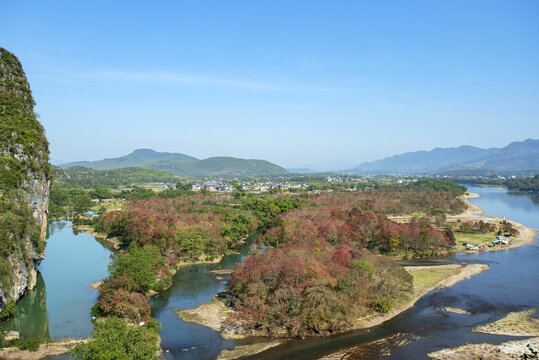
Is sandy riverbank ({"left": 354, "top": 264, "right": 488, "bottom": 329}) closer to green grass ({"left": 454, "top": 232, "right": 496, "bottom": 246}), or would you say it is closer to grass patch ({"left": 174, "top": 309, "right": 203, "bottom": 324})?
grass patch ({"left": 174, "top": 309, "right": 203, "bottom": 324})

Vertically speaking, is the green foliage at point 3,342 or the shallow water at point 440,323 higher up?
the green foliage at point 3,342

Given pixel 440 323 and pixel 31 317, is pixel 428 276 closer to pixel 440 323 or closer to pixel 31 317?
pixel 440 323

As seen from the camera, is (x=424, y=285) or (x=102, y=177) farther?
(x=102, y=177)

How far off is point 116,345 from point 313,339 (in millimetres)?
12053

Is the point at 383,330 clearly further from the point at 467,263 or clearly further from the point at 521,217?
the point at 521,217

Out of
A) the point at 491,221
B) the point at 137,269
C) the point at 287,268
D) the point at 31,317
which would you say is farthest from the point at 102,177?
the point at 287,268

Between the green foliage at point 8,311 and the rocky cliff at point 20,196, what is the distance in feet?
0.87

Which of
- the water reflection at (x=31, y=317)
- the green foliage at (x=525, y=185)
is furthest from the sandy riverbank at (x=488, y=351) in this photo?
the green foliage at (x=525, y=185)

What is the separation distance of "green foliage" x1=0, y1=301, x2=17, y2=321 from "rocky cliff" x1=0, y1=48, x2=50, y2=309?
0.27 m

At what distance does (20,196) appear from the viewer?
31656 mm

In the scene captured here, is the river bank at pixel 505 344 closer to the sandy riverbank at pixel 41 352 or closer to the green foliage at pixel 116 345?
the green foliage at pixel 116 345

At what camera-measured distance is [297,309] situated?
78.5ft

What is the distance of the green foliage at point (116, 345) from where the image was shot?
1670 cm

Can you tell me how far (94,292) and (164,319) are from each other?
981 cm
